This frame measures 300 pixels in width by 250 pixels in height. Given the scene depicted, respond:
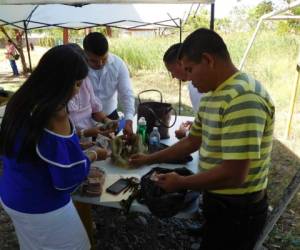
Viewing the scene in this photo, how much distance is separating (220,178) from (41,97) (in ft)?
2.71

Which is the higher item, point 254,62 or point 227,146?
point 227,146

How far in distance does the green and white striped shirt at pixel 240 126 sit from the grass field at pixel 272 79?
5.74 ft

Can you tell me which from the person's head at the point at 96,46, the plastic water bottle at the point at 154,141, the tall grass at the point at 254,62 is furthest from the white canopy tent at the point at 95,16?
the plastic water bottle at the point at 154,141

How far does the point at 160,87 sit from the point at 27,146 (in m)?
7.83

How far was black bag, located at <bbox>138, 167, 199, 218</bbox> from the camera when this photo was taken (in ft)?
5.28

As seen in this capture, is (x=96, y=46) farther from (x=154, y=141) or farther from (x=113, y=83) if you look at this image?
(x=154, y=141)

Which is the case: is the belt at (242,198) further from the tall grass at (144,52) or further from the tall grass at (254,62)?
the tall grass at (144,52)

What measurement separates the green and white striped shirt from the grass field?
1.75 metres

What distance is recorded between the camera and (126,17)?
209 inches

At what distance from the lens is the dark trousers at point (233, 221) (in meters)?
1.49

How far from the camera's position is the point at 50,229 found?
1.54m

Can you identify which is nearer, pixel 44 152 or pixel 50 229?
pixel 44 152

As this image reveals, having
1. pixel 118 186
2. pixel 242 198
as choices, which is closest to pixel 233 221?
pixel 242 198

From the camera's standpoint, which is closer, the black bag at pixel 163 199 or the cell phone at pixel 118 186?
the black bag at pixel 163 199
